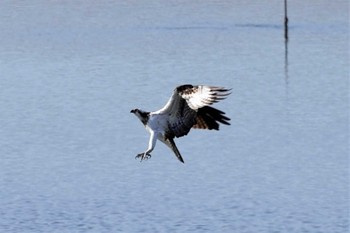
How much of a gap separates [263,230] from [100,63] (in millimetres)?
38053

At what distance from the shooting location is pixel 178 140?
56.6 m

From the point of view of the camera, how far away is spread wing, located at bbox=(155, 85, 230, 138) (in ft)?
93.1

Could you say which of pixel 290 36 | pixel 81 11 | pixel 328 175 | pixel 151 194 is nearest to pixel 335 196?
pixel 328 175

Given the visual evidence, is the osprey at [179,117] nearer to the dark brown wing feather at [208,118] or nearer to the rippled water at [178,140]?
the dark brown wing feather at [208,118]

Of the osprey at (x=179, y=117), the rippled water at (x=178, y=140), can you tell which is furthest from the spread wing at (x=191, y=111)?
the rippled water at (x=178, y=140)

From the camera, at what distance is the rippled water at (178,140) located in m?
45.9

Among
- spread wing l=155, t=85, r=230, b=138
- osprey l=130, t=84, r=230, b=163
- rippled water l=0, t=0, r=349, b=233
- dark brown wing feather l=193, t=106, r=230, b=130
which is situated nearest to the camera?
spread wing l=155, t=85, r=230, b=138

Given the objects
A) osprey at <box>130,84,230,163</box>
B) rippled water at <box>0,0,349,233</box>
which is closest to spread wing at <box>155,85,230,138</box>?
osprey at <box>130,84,230,163</box>

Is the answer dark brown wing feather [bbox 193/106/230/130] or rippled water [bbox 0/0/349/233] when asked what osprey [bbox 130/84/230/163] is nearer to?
dark brown wing feather [bbox 193/106/230/130]

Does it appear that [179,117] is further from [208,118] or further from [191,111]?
[208,118]

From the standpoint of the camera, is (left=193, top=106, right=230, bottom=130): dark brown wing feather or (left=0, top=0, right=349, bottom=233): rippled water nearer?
(left=193, top=106, right=230, bottom=130): dark brown wing feather

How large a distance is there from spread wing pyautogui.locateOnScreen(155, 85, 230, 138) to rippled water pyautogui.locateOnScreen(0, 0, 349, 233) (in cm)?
1469

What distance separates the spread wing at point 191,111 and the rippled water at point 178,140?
14.7 metres

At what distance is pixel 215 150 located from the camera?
179 ft
